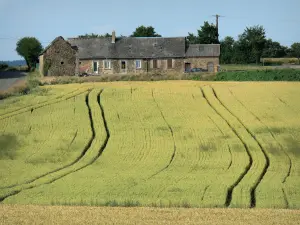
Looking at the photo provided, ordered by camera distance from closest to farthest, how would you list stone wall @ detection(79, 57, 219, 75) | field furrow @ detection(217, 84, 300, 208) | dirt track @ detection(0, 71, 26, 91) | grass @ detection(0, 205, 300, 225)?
grass @ detection(0, 205, 300, 225) → field furrow @ detection(217, 84, 300, 208) → dirt track @ detection(0, 71, 26, 91) → stone wall @ detection(79, 57, 219, 75)

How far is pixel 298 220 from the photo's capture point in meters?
20.2

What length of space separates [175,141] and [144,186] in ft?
31.9

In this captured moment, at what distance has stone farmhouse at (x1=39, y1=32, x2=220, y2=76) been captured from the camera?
257ft

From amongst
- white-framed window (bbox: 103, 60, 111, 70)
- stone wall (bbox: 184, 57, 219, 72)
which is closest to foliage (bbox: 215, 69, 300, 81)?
stone wall (bbox: 184, 57, 219, 72)

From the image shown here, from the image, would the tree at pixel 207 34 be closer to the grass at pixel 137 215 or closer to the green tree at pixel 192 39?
the green tree at pixel 192 39

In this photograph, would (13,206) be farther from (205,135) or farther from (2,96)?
(2,96)

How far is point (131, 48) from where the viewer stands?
262ft

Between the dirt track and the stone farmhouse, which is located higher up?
the stone farmhouse

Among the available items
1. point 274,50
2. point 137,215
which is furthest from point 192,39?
point 137,215

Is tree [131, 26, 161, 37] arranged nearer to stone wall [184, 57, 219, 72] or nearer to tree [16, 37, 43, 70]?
tree [16, 37, 43, 70]

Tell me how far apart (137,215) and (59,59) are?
176 ft

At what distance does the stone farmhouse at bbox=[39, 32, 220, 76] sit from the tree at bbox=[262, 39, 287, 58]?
40.6m

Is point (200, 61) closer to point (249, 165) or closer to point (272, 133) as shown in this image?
point (272, 133)

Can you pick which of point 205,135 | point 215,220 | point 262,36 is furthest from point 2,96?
point 262,36
